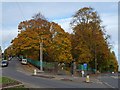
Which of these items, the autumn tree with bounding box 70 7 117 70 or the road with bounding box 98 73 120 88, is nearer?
the road with bounding box 98 73 120 88

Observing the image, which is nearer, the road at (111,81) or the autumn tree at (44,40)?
the road at (111,81)

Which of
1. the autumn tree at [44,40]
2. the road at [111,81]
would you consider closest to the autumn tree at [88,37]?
the autumn tree at [44,40]

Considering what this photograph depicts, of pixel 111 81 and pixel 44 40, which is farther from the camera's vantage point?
pixel 44 40

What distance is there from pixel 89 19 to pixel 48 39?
12.8 m

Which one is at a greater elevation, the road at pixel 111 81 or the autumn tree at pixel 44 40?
the autumn tree at pixel 44 40

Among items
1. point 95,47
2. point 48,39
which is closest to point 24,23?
point 48,39

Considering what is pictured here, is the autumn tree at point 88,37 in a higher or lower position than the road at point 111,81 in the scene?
higher

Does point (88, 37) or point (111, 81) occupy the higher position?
point (88, 37)

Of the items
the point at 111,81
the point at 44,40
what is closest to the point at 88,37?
the point at 44,40

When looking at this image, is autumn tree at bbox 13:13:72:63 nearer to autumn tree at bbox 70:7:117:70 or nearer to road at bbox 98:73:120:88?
autumn tree at bbox 70:7:117:70

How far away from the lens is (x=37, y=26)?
66.1 m

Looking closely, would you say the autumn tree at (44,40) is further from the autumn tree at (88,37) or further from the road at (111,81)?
the road at (111,81)

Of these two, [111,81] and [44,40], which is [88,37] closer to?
[44,40]

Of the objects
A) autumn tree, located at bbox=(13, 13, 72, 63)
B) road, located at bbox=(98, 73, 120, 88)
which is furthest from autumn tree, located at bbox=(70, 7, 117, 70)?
road, located at bbox=(98, 73, 120, 88)
